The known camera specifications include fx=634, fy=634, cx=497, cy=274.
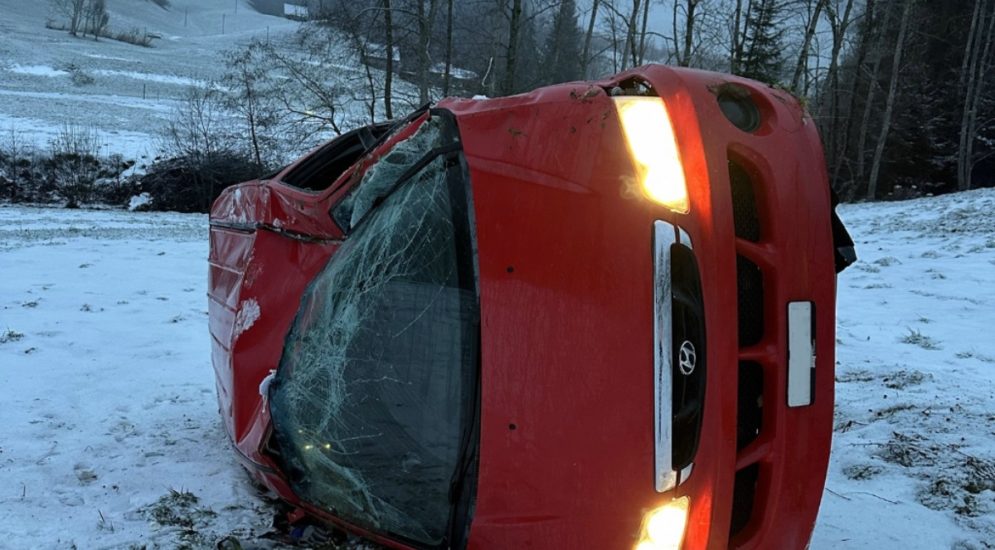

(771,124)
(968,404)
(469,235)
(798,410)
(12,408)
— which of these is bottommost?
(12,408)

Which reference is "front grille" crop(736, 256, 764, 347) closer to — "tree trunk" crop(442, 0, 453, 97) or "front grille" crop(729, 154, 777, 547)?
"front grille" crop(729, 154, 777, 547)

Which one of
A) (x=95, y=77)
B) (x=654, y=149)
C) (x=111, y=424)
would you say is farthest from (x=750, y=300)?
(x=95, y=77)

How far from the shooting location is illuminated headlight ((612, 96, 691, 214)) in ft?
4.39

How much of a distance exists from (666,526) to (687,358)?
0.36 metres

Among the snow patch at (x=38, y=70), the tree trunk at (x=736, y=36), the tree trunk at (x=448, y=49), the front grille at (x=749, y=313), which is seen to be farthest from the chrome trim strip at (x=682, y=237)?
the snow patch at (x=38, y=70)

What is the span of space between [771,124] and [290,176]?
2048 millimetres

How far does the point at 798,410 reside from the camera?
55.2 inches

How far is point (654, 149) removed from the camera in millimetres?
1375

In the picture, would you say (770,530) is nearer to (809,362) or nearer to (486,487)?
(809,362)

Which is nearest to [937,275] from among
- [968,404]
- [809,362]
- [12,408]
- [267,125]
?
[968,404]

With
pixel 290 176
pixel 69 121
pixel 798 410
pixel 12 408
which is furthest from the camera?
pixel 69 121

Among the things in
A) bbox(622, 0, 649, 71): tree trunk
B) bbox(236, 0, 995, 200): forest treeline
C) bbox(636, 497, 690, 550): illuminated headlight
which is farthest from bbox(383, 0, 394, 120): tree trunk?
bbox(636, 497, 690, 550): illuminated headlight

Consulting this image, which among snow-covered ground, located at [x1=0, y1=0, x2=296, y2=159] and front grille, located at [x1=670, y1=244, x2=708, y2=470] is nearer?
front grille, located at [x1=670, y1=244, x2=708, y2=470]

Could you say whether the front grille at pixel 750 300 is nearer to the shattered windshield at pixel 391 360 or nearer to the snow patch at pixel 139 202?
the shattered windshield at pixel 391 360
